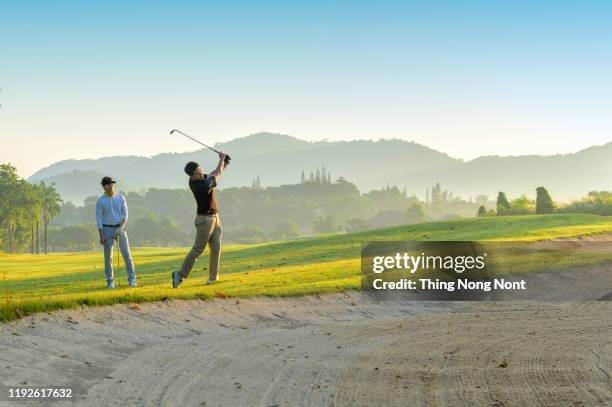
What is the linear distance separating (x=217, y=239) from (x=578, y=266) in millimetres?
14425

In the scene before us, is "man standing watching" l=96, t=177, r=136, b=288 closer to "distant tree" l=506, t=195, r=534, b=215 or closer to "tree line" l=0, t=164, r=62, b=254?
"distant tree" l=506, t=195, r=534, b=215

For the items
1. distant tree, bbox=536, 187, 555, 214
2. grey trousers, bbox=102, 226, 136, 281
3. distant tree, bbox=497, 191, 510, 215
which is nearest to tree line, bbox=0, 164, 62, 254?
distant tree, bbox=497, 191, 510, 215

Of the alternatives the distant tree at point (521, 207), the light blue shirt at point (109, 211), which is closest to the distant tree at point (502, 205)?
the distant tree at point (521, 207)

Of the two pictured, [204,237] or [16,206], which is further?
[16,206]

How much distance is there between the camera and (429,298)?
20438 millimetres

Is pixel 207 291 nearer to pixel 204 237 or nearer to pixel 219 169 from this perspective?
pixel 204 237

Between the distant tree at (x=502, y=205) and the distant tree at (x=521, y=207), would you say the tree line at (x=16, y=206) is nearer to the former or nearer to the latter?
the distant tree at (x=502, y=205)

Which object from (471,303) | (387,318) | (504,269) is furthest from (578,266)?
(387,318)

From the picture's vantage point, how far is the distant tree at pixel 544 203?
6544cm

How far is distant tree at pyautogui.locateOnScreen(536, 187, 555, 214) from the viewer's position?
65438 millimetres

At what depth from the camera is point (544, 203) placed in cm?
6550

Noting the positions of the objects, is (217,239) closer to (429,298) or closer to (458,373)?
(429,298)

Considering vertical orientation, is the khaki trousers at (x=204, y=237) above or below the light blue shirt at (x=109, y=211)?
below

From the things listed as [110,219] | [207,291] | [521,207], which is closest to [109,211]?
[110,219]
